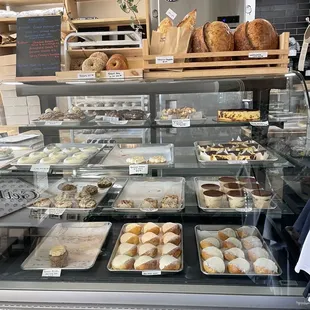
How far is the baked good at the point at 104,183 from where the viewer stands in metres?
1.57

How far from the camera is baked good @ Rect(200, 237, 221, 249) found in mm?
1290

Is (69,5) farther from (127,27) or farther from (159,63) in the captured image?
(159,63)

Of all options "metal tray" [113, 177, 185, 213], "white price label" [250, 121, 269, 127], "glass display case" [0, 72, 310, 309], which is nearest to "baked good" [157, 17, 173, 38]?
"glass display case" [0, 72, 310, 309]

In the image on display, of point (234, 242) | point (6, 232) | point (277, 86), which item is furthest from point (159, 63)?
Answer: point (6, 232)

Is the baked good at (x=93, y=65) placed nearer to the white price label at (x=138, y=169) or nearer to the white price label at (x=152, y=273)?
the white price label at (x=138, y=169)

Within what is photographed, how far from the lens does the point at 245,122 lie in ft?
4.79

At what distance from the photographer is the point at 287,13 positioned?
11.5ft

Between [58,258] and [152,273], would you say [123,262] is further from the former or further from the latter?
[58,258]

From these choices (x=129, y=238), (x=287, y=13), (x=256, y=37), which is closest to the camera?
(x=256, y=37)

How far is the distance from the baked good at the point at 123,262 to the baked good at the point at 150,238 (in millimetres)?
132

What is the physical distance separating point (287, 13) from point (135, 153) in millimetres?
3081

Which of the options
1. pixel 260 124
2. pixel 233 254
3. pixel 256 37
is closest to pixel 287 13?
pixel 260 124

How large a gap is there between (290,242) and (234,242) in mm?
243

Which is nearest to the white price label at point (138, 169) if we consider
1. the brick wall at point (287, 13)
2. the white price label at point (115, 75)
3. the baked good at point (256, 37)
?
the white price label at point (115, 75)
